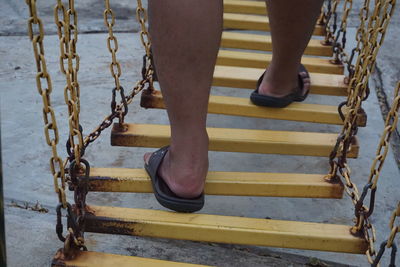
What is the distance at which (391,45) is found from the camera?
2.90 meters

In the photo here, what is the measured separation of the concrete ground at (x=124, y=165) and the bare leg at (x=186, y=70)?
0.28 metres

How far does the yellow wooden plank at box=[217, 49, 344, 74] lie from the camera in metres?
2.16

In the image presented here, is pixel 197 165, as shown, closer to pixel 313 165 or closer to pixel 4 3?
pixel 313 165

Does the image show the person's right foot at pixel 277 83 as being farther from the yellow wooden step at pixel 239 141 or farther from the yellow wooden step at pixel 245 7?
the yellow wooden step at pixel 245 7

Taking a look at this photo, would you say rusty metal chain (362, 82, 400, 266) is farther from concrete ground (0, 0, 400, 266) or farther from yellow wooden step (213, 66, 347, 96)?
yellow wooden step (213, 66, 347, 96)

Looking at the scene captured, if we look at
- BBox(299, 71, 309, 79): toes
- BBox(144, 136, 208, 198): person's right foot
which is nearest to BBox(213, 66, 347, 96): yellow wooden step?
BBox(299, 71, 309, 79): toes

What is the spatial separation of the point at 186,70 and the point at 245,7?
1.48 metres

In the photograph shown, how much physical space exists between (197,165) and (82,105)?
40.1 inches

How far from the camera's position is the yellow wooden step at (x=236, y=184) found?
57.6 inches

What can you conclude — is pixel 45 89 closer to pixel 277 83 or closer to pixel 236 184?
pixel 236 184

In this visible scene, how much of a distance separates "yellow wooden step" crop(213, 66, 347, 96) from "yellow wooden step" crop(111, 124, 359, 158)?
34cm

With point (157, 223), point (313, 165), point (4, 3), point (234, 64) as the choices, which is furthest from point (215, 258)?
point (4, 3)

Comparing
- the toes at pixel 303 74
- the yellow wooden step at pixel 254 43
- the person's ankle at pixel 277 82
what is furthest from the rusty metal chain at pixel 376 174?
the yellow wooden step at pixel 254 43

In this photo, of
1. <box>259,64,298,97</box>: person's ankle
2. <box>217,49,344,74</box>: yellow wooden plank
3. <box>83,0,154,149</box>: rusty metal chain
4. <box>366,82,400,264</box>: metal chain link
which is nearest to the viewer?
<box>366,82,400,264</box>: metal chain link
